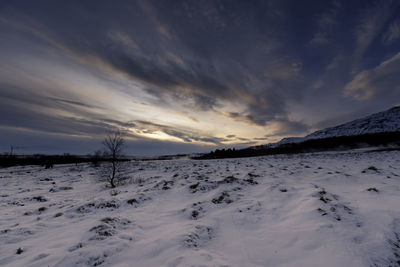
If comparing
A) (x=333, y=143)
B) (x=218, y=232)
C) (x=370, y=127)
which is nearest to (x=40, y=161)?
(x=218, y=232)

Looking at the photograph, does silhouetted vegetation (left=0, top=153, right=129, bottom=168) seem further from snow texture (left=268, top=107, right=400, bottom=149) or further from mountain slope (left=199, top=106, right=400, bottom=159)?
snow texture (left=268, top=107, right=400, bottom=149)

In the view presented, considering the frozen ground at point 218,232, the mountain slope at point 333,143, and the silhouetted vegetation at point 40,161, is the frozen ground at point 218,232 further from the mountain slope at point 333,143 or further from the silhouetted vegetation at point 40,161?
the mountain slope at point 333,143

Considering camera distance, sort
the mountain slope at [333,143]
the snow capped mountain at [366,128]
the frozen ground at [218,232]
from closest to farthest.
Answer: the frozen ground at [218,232] < the mountain slope at [333,143] < the snow capped mountain at [366,128]

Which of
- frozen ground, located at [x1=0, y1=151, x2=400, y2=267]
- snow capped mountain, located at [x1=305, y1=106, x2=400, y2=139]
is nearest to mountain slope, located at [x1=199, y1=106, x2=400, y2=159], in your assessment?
snow capped mountain, located at [x1=305, y1=106, x2=400, y2=139]

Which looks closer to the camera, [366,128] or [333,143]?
[333,143]

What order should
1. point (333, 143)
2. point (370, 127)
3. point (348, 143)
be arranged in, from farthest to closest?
1. point (370, 127)
2. point (333, 143)
3. point (348, 143)

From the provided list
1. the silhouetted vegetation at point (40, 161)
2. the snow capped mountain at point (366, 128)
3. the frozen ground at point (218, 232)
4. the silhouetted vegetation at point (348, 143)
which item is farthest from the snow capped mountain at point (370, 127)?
the silhouetted vegetation at point (40, 161)

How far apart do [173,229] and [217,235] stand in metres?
1.37

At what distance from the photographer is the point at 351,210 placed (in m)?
4.61

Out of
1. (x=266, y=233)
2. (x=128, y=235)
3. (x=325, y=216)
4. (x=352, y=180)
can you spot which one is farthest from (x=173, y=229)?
(x=352, y=180)

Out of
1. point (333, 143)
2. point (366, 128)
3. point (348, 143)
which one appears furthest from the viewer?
point (366, 128)

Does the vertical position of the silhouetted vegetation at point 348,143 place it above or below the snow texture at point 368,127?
below

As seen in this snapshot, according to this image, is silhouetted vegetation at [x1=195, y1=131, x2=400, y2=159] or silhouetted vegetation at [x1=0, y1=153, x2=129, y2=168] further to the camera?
silhouetted vegetation at [x1=195, y1=131, x2=400, y2=159]

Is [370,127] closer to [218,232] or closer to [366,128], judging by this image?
[366,128]
